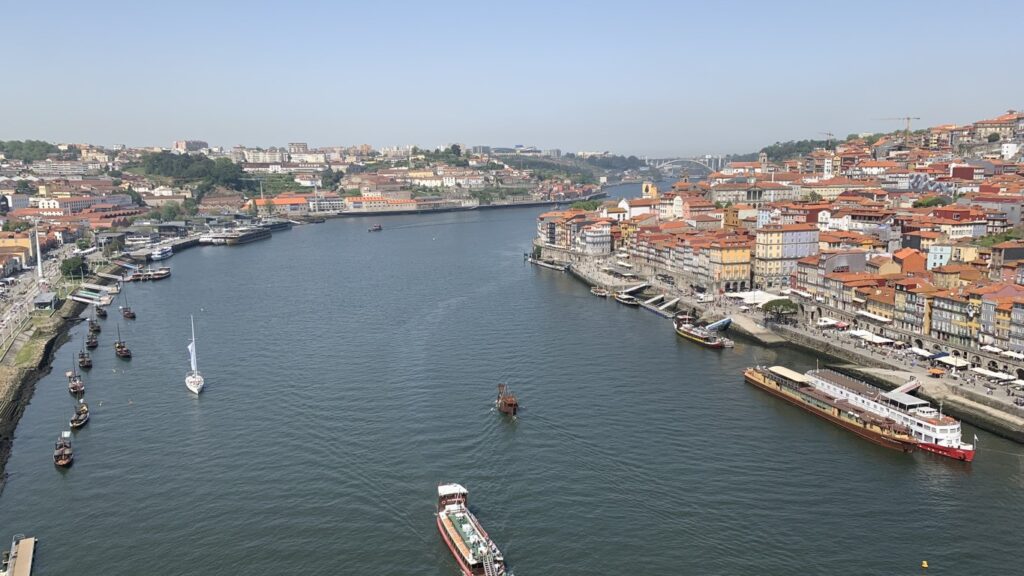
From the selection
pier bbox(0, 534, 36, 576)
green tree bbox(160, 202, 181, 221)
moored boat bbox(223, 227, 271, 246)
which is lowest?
pier bbox(0, 534, 36, 576)

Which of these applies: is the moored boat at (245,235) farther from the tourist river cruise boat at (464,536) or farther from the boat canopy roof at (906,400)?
the boat canopy roof at (906,400)

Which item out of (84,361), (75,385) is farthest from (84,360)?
(75,385)

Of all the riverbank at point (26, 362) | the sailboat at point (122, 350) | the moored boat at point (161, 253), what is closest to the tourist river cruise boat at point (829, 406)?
the riverbank at point (26, 362)

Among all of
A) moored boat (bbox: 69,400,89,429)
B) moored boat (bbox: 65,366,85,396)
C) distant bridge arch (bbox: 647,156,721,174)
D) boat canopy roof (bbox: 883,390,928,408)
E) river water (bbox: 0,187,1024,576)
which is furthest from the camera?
distant bridge arch (bbox: 647,156,721,174)

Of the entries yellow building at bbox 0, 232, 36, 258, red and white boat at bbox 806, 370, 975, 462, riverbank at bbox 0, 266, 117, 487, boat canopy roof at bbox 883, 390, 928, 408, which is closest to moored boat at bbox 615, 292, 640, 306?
red and white boat at bbox 806, 370, 975, 462

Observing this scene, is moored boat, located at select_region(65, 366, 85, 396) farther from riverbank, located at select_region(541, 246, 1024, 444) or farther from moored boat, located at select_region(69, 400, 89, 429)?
riverbank, located at select_region(541, 246, 1024, 444)

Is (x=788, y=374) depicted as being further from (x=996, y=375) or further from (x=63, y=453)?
(x=63, y=453)

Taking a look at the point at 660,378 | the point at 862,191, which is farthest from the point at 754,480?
the point at 862,191
